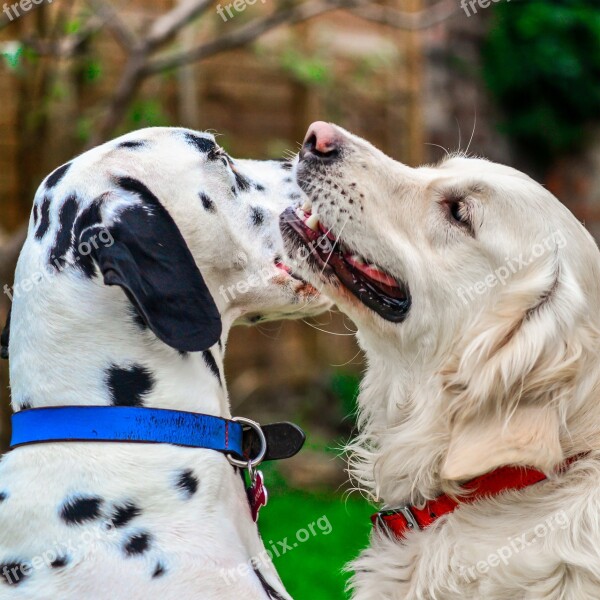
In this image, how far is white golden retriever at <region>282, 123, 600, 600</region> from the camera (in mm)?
2676

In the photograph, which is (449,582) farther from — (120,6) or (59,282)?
(120,6)

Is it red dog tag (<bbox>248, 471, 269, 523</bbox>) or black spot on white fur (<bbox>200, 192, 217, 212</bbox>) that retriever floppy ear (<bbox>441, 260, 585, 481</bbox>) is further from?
black spot on white fur (<bbox>200, 192, 217, 212</bbox>)

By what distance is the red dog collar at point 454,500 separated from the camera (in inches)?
110

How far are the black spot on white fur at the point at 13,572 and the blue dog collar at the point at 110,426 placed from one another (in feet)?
1.13

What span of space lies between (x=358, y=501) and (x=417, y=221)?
15.5 feet

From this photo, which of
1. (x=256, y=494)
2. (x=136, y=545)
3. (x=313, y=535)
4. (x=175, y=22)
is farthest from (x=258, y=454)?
(x=313, y=535)

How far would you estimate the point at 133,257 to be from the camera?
9.07 feet

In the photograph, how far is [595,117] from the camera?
998 cm

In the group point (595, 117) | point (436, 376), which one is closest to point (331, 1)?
point (436, 376)

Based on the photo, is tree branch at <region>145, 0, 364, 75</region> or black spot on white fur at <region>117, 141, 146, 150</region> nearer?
black spot on white fur at <region>117, 141, 146, 150</region>

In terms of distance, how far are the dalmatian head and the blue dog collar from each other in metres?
0.11

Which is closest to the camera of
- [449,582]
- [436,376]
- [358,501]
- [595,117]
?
[449,582]

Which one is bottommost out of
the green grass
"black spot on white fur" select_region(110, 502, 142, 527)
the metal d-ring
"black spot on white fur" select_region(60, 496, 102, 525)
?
the green grass

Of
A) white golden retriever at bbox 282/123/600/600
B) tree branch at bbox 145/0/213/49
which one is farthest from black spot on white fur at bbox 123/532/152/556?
tree branch at bbox 145/0/213/49
